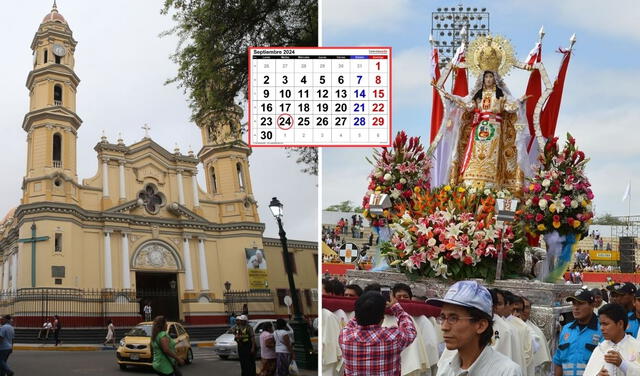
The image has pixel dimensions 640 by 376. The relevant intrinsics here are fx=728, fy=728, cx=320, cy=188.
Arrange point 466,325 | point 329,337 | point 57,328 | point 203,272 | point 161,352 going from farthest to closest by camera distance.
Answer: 1. point 203,272
2. point 57,328
3. point 161,352
4. point 329,337
5. point 466,325

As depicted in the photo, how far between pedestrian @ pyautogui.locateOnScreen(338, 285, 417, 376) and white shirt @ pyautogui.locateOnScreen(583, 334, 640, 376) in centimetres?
95

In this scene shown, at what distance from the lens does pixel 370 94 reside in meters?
5.96

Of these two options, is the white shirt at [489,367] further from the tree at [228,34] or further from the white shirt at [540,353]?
the tree at [228,34]

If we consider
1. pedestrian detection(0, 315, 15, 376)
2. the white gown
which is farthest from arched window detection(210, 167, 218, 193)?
the white gown

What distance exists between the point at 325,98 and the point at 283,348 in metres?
3.35

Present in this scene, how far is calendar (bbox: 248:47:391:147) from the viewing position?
590cm

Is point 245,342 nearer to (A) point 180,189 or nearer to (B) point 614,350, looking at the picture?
(A) point 180,189

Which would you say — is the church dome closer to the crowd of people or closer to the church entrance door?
the church entrance door

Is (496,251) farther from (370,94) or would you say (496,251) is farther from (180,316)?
(180,316)

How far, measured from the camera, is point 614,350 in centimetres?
359

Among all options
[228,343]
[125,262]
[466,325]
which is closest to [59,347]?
[125,262]

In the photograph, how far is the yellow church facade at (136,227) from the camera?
364 inches

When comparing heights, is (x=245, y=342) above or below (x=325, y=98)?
below

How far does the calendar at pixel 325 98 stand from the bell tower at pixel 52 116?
2.95m
